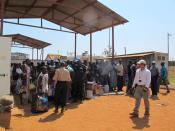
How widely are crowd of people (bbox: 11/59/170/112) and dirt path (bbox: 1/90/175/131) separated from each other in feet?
2.50

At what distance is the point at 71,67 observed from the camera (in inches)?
525

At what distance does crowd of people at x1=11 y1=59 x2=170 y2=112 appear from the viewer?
11.5m

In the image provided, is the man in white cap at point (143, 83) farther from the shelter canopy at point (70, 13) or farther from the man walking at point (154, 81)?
the shelter canopy at point (70, 13)

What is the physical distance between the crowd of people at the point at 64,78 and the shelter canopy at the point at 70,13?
2769 mm

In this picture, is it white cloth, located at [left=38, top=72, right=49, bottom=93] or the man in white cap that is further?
white cloth, located at [left=38, top=72, right=49, bottom=93]

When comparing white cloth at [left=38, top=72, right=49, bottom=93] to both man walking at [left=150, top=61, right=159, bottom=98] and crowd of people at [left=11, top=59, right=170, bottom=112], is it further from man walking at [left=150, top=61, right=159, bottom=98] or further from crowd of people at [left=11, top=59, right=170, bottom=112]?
man walking at [left=150, top=61, right=159, bottom=98]

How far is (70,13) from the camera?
723 inches

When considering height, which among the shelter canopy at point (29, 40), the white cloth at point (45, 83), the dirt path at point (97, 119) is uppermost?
the shelter canopy at point (29, 40)

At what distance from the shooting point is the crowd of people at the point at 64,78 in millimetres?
11453

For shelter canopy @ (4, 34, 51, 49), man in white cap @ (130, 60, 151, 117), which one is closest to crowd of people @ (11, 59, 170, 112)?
man in white cap @ (130, 60, 151, 117)

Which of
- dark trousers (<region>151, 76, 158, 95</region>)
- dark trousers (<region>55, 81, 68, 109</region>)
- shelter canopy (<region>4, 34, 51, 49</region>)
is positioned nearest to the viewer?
dark trousers (<region>55, 81, 68, 109</region>)

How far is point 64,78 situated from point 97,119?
199cm

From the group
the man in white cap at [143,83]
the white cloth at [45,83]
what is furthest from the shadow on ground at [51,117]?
the man in white cap at [143,83]

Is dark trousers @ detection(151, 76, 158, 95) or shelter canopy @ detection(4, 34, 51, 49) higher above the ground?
shelter canopy @ detection(4, 34, 51, 49)
